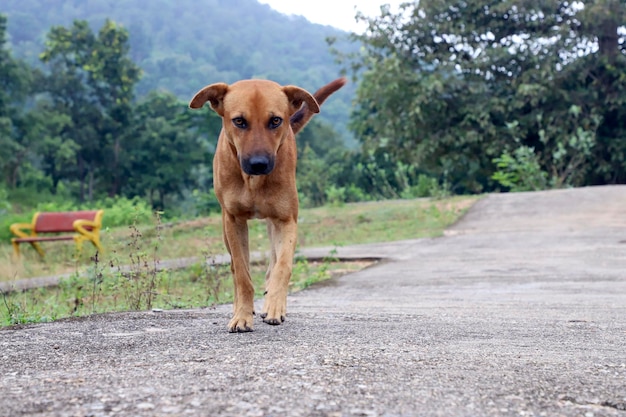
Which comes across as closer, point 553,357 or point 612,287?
point 553,357

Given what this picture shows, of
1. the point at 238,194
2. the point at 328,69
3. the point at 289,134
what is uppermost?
the point at 328,69

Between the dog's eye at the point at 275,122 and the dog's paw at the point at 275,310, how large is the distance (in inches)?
41.1

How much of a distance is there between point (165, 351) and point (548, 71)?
78.9ft

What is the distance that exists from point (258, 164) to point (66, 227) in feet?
39.1

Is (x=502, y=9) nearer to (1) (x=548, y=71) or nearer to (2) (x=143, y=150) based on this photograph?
(1) (x=548, y=71)

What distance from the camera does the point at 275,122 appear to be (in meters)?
5.11

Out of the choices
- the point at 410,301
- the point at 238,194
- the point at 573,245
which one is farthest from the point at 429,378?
the point at 573,245

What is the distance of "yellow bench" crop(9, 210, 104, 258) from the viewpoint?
1466 centimetres

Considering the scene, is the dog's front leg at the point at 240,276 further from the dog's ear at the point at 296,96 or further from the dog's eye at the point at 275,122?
the dog's ear at the point at 296,96

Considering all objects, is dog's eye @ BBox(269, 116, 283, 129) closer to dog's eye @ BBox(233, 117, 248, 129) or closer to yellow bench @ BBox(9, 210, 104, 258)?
dog's eye @ BBox(233, 117, 248, 129)

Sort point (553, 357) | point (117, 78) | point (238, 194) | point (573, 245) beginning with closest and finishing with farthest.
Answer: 1. point (553, 357)
2. point (238, 194)
3. point (573, 245)
4. point (117, 78)

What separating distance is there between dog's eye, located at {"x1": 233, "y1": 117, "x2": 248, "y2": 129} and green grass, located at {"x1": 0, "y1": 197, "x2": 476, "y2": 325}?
2029mm

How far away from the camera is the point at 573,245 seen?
12.8m

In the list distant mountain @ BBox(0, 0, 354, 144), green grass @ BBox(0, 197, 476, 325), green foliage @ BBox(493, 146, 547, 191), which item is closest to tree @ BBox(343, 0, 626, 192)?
green foliage @ BBox(493, 146, 547, 191)
